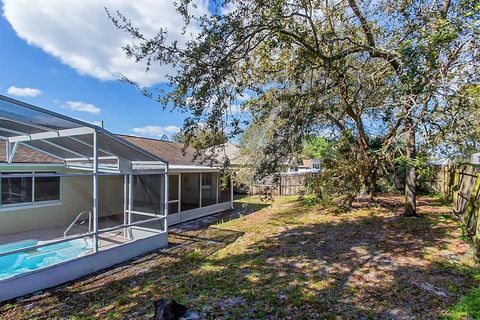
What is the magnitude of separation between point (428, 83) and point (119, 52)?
4611 mm

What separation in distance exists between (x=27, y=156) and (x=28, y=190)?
1219 mm

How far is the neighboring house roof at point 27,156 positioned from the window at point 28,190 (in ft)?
2.11

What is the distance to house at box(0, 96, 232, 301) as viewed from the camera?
603 cm

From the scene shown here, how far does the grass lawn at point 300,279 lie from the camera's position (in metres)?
4.13

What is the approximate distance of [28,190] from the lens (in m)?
9.89

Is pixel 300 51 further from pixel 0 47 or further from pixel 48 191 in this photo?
pixel 48 191

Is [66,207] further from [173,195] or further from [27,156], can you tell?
[173,195]

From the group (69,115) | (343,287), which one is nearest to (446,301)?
(343,287)

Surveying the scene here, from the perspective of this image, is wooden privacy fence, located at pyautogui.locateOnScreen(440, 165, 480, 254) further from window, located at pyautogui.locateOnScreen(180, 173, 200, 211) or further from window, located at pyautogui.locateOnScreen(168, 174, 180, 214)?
window, located at pyautogui.locateOnScreen(180, 173, 200, 211)

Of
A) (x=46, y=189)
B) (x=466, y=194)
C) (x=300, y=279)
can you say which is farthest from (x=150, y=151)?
(x=466, y=194)

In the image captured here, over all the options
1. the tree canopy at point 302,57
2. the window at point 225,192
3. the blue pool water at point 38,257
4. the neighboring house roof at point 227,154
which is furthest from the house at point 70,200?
the window at point 225,192

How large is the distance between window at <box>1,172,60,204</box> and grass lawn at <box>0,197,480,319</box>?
5.43m

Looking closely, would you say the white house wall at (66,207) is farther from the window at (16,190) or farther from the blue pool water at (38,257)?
the blue pool water at (38,257)

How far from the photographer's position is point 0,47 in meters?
7.82
